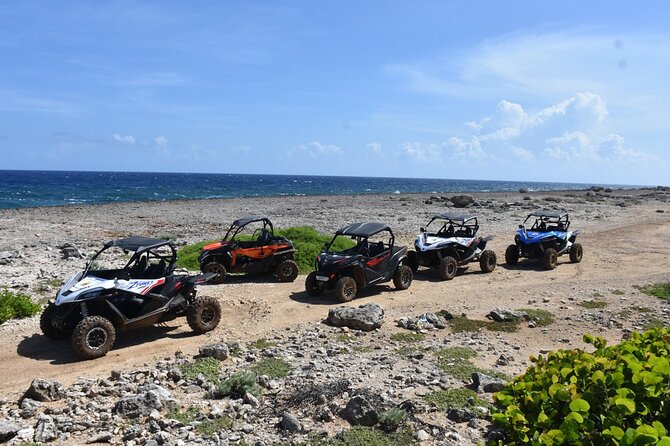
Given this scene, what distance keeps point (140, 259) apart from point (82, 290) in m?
1.74

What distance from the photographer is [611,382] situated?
3.46m

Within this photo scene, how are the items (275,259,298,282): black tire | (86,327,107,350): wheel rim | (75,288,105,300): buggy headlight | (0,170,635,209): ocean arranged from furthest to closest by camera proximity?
(0,170,635,209): ocean, (275,259,298,282): black tire, (75,288,105,300): buggy headlight, (86,327,107,350): wheel rim

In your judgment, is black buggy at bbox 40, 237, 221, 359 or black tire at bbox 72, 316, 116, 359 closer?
black tire at bbox 72, 316, 116, 359

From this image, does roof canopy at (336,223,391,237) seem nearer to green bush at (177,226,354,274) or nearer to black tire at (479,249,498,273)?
green bush at (177,226,354,274)

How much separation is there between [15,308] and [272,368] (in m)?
5.89

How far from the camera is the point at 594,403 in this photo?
3447 millimetres

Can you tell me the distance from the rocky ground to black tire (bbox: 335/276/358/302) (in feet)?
1.37

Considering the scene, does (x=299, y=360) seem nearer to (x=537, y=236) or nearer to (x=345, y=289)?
(x=345, y=289)

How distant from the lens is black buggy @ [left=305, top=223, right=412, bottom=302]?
40.2 feet

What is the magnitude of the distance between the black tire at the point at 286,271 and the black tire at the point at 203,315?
4.31m

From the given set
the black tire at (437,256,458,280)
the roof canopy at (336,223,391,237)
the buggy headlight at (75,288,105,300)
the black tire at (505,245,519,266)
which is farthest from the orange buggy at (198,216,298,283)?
the black tire at (505,245,519,266)

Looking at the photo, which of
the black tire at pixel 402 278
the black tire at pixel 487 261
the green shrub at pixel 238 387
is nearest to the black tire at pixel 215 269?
the black tire at pixel 402 278

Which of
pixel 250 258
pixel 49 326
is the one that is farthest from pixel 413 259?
pixel 49 326

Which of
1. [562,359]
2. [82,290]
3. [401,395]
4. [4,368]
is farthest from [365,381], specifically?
[4,368]
